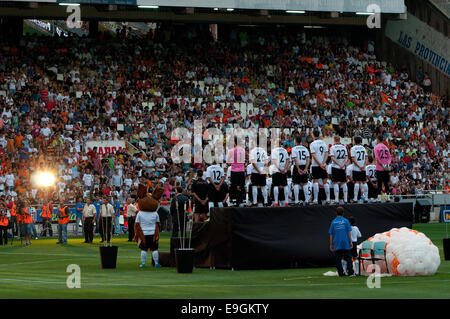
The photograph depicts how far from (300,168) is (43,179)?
60.1 feet

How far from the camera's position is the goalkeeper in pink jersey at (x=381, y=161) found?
1010 inches

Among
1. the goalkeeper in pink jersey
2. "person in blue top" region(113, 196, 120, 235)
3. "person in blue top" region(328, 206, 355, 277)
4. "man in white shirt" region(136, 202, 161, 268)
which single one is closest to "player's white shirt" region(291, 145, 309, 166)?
the goalkeeper in pink jersey

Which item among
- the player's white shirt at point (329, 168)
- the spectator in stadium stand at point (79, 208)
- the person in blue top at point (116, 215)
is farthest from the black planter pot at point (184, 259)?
the person in blue top at point (116, 215)

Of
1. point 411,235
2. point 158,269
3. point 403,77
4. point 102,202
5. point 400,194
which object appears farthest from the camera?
point 403,77

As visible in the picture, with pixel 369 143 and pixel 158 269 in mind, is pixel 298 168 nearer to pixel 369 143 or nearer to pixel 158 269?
pixel 158 269

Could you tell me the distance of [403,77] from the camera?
56000mm

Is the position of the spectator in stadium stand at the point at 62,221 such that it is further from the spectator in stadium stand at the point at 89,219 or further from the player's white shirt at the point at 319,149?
the player's white shirt at the point at 319,149

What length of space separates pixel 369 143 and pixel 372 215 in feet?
78.7

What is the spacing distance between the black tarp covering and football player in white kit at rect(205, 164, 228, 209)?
8.79 ft

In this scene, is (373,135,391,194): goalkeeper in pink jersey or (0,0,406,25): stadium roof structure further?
(0,0,406,25): stadium roof structure

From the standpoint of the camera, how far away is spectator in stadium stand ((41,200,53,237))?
37681mm

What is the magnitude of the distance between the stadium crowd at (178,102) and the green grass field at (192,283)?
14.9 m

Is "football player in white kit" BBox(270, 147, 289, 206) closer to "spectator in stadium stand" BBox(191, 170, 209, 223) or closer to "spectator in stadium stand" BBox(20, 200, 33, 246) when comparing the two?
"spectator in stadium stand" BBox(191, 170, 209, 223)
